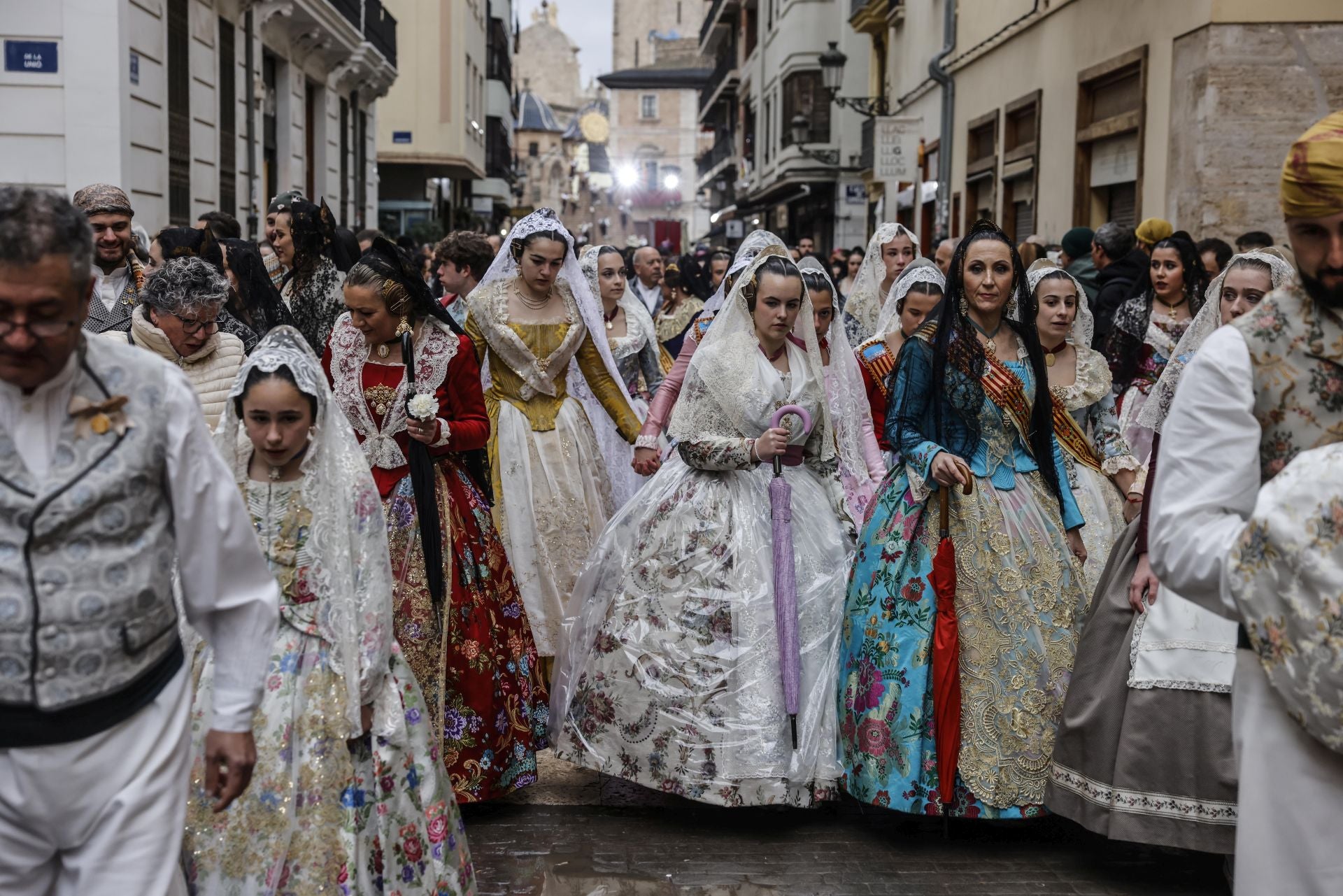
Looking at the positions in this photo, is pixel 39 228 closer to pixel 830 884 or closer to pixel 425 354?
A: pixel 425 354

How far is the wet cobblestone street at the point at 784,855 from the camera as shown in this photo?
16.9ft

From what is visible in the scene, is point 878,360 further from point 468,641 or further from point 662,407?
point 468,641

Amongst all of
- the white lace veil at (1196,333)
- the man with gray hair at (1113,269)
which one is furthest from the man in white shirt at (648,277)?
the white lace veil at (1196,333)

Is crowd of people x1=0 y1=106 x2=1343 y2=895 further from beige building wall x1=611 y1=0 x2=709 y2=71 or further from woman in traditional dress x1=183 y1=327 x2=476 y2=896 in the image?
beige building wall x1=611 y1=0 x2=709 y2=71

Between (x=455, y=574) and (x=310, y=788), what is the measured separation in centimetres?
177

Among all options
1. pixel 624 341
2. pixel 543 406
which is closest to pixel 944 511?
pixel 543 406

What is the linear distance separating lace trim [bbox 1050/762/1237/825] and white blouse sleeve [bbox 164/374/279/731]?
2.88 m

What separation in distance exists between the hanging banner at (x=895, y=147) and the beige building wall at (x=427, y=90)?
19.0m

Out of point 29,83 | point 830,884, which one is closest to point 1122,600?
point 830,884

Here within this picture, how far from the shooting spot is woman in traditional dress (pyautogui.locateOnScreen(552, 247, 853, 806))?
559 cm

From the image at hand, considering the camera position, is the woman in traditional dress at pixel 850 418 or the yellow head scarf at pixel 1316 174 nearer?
the yellow head scarf at pixel 1316 174

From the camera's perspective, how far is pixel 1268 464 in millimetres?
2895

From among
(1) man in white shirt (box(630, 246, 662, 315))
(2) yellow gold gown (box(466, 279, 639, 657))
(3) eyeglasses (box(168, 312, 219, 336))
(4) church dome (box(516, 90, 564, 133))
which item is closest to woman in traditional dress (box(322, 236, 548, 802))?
(3) eyeglasses (box(168, 312, 219, 336))

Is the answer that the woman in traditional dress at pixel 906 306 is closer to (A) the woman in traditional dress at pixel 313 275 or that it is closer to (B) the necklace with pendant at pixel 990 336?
(B) the necklace with pendant at pixel 990 336
